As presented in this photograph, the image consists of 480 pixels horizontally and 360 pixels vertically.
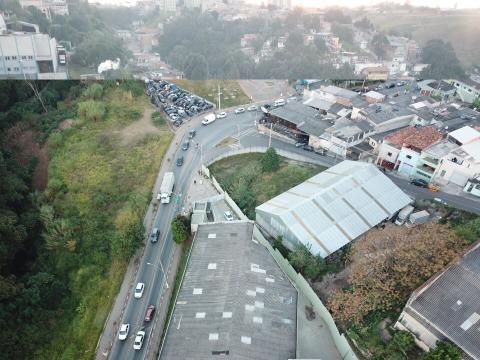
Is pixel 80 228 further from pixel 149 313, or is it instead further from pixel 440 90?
pixel 440 90

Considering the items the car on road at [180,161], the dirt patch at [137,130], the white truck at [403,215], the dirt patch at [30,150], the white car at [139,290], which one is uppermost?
the white truck at [403,215]

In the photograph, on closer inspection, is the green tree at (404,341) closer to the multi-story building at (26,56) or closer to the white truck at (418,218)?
the white truck at (418,218)

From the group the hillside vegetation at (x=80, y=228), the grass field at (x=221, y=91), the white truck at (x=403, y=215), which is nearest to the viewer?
the hillside vegetation at (x=80, y=228)

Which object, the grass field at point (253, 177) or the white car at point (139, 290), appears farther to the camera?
the grass field at point (253, 177)

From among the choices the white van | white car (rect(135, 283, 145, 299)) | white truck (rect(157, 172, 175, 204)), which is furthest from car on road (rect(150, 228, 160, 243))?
the white van

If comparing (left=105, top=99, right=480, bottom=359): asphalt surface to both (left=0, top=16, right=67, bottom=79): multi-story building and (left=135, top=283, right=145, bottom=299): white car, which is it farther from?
(left=0, top=16, right=67, bottom=79): multi-story building

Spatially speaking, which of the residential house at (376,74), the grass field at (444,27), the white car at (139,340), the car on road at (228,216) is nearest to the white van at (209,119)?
the car on road at (228,216)

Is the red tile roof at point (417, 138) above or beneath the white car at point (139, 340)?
above

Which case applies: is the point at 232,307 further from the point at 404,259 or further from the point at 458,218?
the point at 458,218
